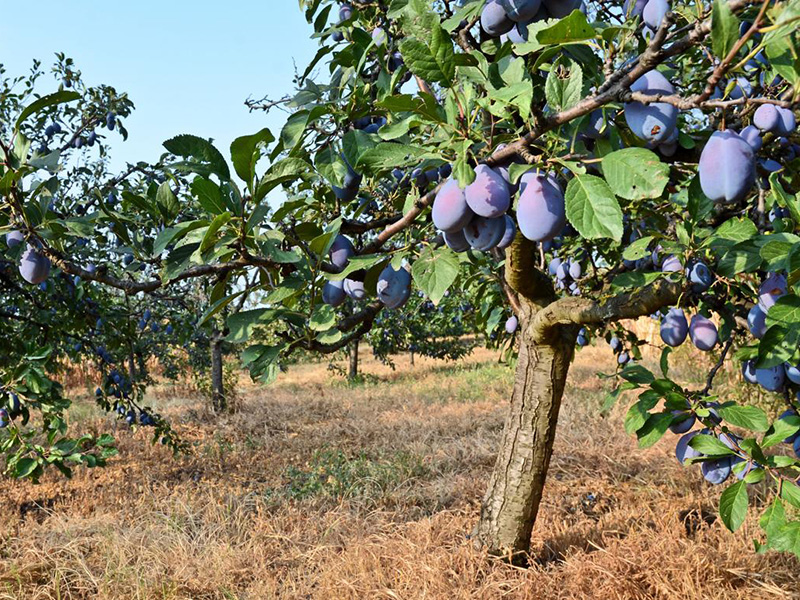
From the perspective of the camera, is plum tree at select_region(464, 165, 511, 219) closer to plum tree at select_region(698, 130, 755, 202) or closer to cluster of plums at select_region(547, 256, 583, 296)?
plum tree at select_region(698, 130, 755, 202)

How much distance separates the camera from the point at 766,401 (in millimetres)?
5223

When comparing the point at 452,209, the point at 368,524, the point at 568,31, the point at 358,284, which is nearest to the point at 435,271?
the point at 452,209

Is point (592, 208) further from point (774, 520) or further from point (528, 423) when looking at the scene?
point (528, 423)

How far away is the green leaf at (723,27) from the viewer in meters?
0.52

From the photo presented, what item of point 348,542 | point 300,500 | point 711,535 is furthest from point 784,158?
point 300,500

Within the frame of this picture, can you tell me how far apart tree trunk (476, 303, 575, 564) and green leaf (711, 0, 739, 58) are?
1515mm

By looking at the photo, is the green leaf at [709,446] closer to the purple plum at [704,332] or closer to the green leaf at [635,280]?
the purple plum at [704,332]

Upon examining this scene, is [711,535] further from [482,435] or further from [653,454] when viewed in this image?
[482,435]

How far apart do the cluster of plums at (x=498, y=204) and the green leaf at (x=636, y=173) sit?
80 millimetres

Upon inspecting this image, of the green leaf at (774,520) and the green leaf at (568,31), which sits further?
the green leaf at (774,520)

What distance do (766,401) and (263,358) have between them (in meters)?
5.61

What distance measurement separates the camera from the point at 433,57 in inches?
27.5

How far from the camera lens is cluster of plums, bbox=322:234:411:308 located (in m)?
1.05

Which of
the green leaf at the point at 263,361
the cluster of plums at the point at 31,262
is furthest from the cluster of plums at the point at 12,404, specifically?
the green leaf at the point at 263,361
